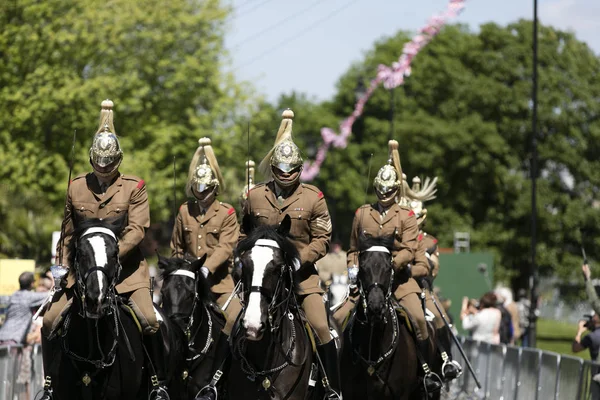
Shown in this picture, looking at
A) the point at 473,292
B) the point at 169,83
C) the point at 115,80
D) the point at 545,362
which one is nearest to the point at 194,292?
the point at 545,362

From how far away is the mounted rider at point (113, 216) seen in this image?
12.3 meters

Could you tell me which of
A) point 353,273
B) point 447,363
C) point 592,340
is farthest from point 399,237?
point 592,340

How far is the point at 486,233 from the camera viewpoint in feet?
199

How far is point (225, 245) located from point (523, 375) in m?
6.44

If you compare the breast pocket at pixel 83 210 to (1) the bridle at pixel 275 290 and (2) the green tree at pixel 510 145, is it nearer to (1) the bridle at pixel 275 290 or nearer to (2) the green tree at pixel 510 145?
(1) the bridle at pixel 275 290

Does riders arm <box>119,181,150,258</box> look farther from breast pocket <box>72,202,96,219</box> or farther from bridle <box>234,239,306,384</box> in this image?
bridle <box>234,239,306,384</box>

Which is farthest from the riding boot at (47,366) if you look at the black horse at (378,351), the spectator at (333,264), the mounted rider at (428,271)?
the spectator at (333,264)

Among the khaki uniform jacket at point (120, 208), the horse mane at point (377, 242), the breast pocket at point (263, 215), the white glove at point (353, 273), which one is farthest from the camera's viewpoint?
the horse mane at point (377, 242)

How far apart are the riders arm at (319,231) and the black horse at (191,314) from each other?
3.13 metres

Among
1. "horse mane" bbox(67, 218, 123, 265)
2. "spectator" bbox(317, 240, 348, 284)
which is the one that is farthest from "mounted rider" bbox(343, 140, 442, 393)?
"spectator" bbox(317, 240, 348, 284)

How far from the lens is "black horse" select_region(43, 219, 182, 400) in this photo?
1136 cm

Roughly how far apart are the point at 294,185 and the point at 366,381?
2.92 metres

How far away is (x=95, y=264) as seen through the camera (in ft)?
37.1

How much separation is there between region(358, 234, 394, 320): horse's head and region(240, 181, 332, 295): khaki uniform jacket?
113 cm
